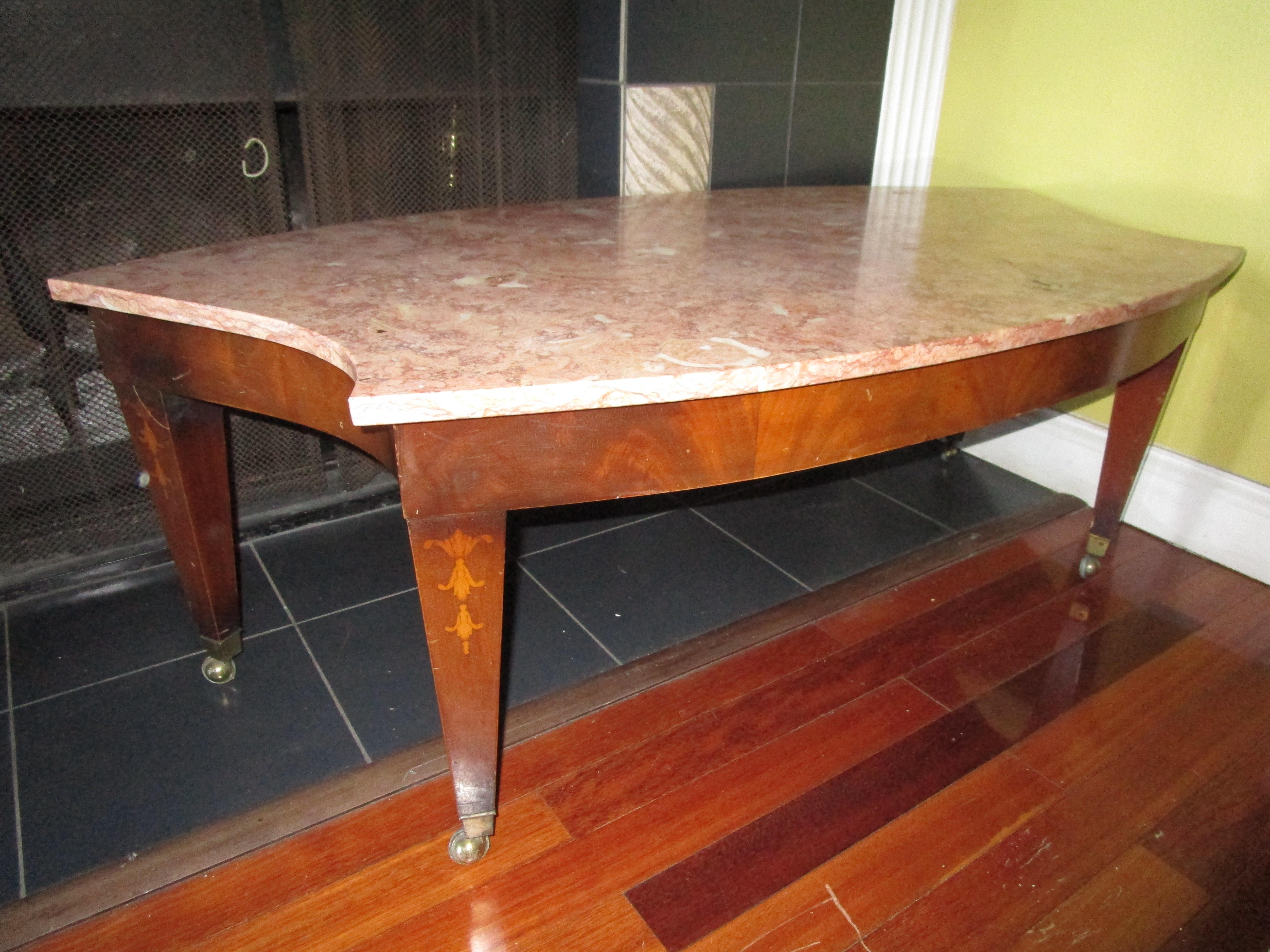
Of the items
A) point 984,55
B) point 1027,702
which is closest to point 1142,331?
point 1027,702

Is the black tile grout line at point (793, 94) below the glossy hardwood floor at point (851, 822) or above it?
above

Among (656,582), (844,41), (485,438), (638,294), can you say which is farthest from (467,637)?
(844,41)

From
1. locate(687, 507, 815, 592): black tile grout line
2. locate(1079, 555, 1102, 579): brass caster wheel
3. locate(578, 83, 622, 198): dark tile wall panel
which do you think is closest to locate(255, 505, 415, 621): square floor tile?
locate(687, 507, 815, 592): black tile grout line

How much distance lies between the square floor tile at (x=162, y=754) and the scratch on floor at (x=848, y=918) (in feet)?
1.97

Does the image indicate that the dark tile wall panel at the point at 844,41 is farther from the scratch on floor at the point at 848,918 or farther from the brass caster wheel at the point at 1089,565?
the scratch on floor at the point at 848,918

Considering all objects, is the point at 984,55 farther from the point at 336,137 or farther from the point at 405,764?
the point at 405,764

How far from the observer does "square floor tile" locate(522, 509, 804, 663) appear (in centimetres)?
136

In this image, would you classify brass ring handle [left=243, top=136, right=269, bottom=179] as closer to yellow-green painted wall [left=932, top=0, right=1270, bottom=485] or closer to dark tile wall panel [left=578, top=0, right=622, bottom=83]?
dark tile wall panel [left=578, top=0, right=622, bottom=83]

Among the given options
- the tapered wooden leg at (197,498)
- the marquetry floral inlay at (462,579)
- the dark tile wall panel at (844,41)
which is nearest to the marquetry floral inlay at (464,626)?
the marquetry floral inlay at (462,579)

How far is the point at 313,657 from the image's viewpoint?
127 centimetres

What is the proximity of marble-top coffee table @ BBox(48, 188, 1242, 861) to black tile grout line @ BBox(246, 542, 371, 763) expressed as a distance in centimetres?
11

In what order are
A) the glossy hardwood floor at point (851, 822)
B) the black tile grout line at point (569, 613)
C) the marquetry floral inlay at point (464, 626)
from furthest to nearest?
the black tile grout line at point (569, 613), the glossy hardwood floor at point (851, 822), the marquetry floral inlay at point (464, 626)

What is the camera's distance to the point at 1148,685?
126 centimetres

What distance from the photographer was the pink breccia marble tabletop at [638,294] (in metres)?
0.70
